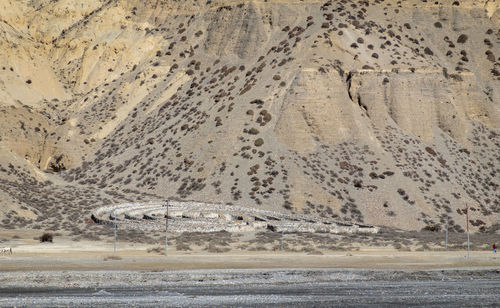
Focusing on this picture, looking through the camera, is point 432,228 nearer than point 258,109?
Yes

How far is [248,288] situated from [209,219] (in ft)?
79.9

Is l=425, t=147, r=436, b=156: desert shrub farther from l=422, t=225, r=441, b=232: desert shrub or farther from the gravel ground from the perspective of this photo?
the gravel ground

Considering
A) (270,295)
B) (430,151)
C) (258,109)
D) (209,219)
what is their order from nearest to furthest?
(270,295), (209,219), (430,151), (258,109)

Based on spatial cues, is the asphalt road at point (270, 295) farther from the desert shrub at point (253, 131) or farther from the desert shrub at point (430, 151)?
the desert shrub at point (430, 151)

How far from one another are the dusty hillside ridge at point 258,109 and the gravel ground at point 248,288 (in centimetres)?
2002

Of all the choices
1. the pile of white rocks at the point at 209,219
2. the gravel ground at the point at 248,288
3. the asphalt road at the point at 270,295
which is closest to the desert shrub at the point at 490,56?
the pile of white rocks at the point at 209,219

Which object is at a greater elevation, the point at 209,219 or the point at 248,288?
the point at 209,219

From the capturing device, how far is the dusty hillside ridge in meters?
59.0

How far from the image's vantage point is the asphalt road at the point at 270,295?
71.1 ft

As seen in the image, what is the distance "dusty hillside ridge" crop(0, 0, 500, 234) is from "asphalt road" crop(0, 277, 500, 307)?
22.4m

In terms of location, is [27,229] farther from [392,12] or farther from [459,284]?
[392,12]

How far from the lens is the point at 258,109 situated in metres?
68.4

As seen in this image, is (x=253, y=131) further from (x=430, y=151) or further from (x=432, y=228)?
(x=432, y=228)

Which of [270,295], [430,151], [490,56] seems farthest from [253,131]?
[270,295]
